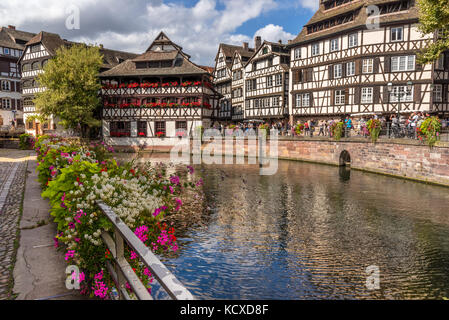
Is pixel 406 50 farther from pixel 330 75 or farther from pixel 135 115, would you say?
pixel 135 115

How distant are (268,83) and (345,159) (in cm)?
1872

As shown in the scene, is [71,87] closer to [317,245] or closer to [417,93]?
[417,93]

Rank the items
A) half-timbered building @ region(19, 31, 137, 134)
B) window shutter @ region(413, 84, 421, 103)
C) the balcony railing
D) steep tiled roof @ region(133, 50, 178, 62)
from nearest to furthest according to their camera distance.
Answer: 1. window shutter @ region(413, 84, 421, 103)
2. the balcony railing
3. steep tiled roof @ region(133, 50, 178, 62)
4. half-timbered building @ region(19, 31, 137, 134)

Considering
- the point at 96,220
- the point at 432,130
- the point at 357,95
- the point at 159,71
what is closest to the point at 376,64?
the point at 357,95

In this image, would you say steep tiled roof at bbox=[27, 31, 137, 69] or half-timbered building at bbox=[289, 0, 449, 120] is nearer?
half-timbered building at bbox=[289, 0, 449, 120]

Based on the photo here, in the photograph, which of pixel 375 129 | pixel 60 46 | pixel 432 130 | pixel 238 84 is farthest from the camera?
pixel 238 84

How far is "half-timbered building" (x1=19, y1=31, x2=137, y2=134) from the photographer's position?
47125mm

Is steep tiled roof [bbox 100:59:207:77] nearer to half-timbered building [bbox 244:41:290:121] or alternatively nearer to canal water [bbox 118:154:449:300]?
half-timbered building [bbox 244:41:290:121]

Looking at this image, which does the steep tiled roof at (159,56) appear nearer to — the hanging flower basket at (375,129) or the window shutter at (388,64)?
the window shutter at (388,64)

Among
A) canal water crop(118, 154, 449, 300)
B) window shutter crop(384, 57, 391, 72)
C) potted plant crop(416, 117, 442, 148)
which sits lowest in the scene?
canal water crop(118, 154, 449, 300)

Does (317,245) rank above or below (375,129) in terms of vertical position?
below

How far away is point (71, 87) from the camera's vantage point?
4062 centimetres

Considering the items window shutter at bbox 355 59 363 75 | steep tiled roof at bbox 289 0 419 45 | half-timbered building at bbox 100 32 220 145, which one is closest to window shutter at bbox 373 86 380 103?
window shutter at bbox 355 59 363 75

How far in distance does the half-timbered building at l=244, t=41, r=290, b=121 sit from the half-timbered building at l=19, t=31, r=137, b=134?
19.5 m
